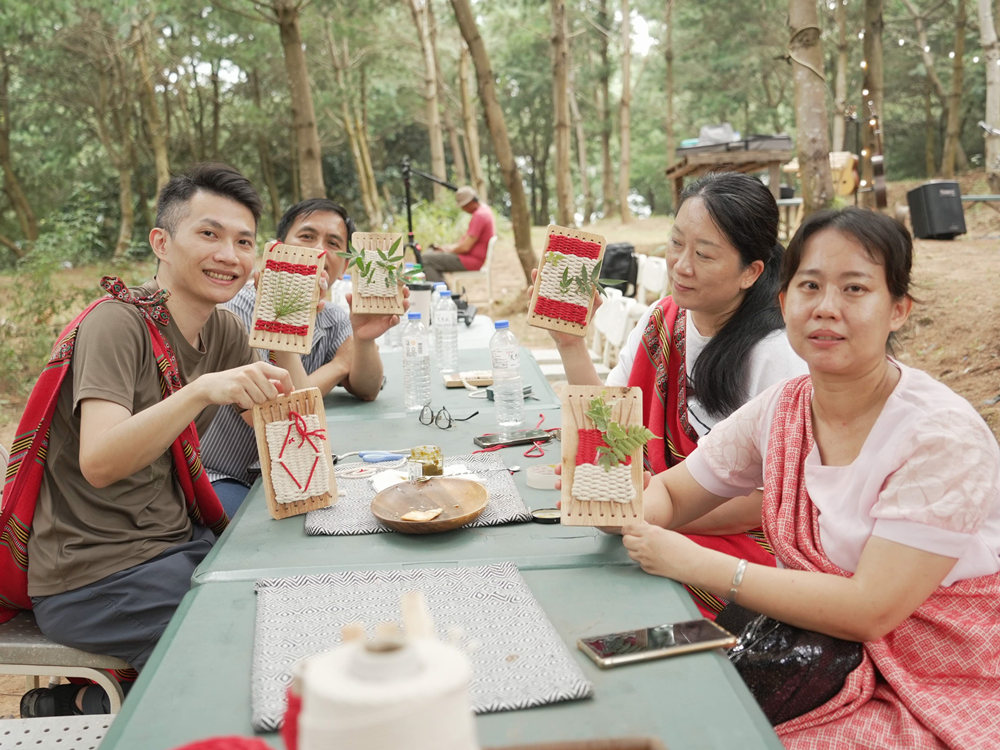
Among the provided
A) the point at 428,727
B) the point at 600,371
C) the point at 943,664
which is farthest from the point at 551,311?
the point at 600,371

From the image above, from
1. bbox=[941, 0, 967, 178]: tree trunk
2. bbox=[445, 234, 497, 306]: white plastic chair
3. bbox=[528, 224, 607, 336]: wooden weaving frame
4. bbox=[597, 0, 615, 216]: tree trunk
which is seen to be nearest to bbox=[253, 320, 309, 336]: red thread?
bbox=[528, 224, 607, 336]: wooden weaving frame

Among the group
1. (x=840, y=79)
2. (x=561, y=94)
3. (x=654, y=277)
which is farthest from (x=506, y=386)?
(x=840, y=79)

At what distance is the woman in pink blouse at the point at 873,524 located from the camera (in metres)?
1.43

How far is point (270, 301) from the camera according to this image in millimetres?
2475

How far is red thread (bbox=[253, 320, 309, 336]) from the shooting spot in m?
2.48

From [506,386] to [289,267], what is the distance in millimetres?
918

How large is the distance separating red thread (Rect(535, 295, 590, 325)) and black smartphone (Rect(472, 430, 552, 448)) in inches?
16.0

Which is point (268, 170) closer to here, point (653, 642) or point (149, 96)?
point (149, 96)

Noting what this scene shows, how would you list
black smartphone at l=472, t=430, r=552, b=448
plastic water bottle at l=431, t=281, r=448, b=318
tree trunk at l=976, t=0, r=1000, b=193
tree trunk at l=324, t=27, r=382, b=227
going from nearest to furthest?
black smartphone at l=472, t=430, r=552, b=448
plastic water bottle at l=431, t=281, r=448, b=318
tree trunk at l=976, t=0, r=1000, b=193
tree trunk at l=324, t=27, r=382, b=227

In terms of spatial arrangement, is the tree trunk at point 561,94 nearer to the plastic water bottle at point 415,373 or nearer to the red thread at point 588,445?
the plastic water bottle at point 415,373

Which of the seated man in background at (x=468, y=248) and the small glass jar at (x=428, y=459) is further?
the seated man in background at (x=468, y=248)

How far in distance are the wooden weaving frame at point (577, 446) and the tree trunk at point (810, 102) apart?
Result: 536cm

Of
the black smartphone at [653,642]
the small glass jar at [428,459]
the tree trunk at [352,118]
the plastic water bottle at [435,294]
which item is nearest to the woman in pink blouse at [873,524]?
the black smartphone at [653,642]

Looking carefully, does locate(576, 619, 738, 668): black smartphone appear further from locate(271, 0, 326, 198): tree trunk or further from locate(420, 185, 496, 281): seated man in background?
locate(420, 185, 496, 281): seated man in background
